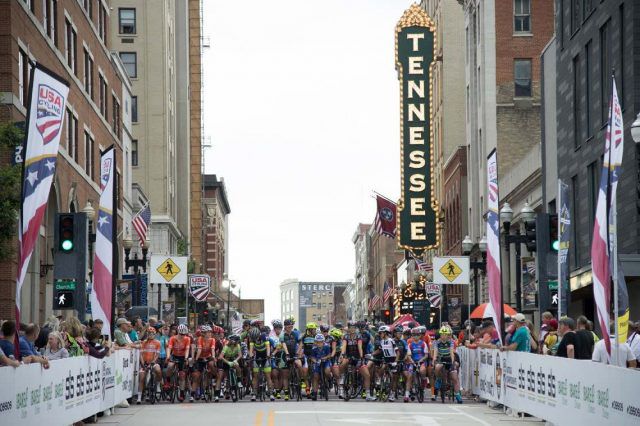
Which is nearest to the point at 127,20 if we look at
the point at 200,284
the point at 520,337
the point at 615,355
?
the point at 200,284

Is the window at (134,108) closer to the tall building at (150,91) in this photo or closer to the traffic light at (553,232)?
the tall building at (150,91)

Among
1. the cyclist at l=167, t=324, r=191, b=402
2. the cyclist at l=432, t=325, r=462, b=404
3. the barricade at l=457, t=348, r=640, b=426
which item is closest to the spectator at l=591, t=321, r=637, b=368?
the barricade at l=457, t=348, r=640, b=426

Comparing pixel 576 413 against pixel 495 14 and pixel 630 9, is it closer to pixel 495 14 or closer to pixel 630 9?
pixel 630 9

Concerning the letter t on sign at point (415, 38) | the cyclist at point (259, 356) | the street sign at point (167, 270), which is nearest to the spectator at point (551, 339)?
the cyclist at point (259, 356)

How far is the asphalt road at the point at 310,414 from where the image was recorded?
24734 millimetres

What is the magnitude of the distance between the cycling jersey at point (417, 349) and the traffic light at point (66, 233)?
918 centimetres

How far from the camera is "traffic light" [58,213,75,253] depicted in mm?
28812

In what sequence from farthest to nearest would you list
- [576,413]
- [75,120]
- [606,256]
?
[75,120] → [576,413] → [606,256]

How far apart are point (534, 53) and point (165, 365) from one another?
36.8m

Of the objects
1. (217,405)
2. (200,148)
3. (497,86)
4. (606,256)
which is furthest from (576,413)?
(200,148)

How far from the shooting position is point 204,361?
33281mm

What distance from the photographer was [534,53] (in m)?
64.8

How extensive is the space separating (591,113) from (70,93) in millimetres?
18420

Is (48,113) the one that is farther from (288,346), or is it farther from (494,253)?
(288,346)
